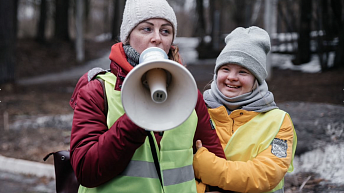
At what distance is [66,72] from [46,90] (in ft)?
18.7

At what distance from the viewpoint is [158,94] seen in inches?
67.9

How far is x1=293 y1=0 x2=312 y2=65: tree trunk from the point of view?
13766 millimetres

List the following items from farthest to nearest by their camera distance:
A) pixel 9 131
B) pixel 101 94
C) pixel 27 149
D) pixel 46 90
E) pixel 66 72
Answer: pixel 66 72 → pixel 46 90 → pixel 9 131 → pixel 27 149 → pixel 101 94

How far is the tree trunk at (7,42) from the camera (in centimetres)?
1193

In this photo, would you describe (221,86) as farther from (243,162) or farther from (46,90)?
(46,90)

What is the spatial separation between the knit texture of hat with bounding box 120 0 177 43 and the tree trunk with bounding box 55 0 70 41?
2206cm

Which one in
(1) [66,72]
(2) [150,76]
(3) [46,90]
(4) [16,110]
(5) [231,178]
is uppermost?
(2) [150,76]

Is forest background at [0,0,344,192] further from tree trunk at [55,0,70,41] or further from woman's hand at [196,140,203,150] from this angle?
woman's hand at [196,140,203,150]

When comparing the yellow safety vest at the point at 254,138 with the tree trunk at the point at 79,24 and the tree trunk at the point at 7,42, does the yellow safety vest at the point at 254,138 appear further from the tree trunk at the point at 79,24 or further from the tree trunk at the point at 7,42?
the tree trunk at the point at 79,24

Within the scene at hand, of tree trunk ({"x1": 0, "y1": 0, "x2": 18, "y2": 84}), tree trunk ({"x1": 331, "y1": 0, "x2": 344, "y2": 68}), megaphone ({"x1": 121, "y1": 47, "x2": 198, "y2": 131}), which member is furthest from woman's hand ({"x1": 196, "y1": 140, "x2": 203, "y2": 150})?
tree trunk ({"x1": 0, "y1": 0, "x2": 18, "y2": 84})

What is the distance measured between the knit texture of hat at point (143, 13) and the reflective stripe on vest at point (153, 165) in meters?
0.29

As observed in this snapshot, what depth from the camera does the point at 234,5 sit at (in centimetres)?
2670

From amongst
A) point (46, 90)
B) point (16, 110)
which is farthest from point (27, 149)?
point (46, 90)

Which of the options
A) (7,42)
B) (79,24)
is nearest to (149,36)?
(7,42)
